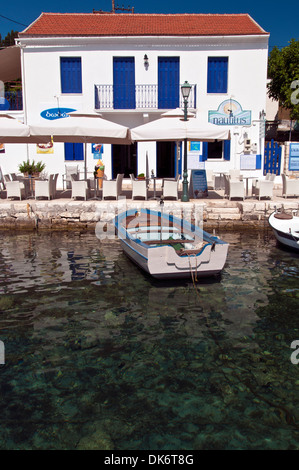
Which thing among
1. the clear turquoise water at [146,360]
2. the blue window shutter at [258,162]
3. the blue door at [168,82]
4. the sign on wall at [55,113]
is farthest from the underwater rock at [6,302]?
the blue window shutter at [258,162]

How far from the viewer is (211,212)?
12719mm

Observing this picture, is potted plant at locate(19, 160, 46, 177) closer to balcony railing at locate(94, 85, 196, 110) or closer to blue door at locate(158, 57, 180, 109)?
balcony railing at locate(94, 85, 196, 110)

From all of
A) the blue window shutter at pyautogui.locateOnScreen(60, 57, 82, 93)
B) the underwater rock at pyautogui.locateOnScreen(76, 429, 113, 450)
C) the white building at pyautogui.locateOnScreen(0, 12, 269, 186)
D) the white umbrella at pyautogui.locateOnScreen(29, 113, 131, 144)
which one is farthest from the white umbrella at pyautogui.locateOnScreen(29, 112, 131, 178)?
the underwater rock at pyautogui.locateOnScreen(76, 429, 113, 450)

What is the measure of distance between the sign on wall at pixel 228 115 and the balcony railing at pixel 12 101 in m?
9.40

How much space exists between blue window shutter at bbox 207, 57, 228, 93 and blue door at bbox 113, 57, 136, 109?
11.6ft

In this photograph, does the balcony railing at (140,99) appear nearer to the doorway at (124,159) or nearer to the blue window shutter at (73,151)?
the blue window shutter at (73,151)

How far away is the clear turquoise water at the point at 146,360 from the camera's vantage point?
152 inches

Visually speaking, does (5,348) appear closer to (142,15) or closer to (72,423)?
(72,423)

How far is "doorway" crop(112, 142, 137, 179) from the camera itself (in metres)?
20.5

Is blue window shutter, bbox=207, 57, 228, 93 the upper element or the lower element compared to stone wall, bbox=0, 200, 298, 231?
upper

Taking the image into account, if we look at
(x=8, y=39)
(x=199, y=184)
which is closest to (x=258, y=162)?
(x=199, y=184)

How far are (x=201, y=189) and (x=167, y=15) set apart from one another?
39.4 feet

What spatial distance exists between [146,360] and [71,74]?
649 inches

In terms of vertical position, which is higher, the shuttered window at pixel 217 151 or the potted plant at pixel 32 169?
the shuttered window at pixel 217 151
